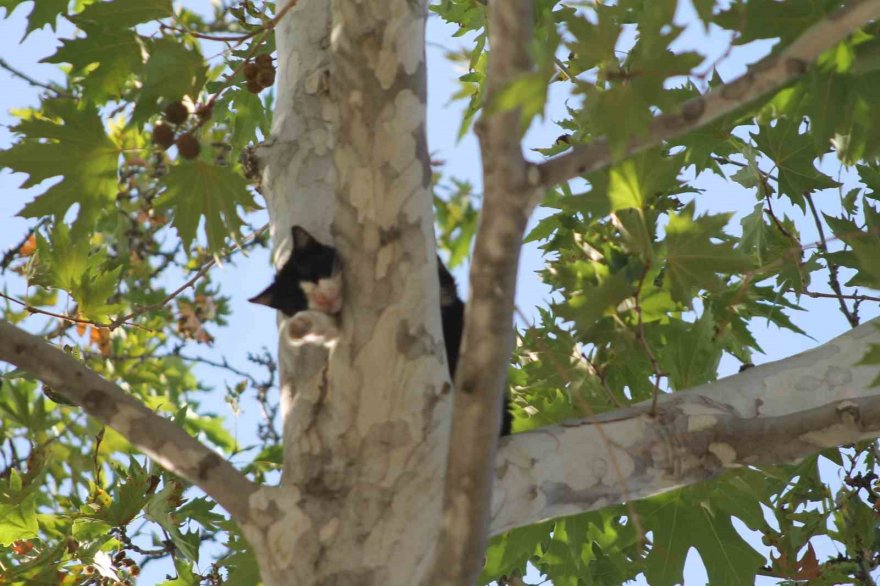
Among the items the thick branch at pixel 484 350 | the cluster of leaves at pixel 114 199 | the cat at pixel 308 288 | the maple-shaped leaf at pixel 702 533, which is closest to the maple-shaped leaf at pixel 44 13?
the cluster of leaves at pixel 114 199

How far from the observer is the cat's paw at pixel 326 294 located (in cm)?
195

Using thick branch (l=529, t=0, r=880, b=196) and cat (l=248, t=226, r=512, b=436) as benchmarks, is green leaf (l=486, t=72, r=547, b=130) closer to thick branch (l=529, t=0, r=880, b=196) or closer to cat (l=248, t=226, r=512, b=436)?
thick branch (l=529, t=0, r=880, b=196)

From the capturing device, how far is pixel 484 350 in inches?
63.8

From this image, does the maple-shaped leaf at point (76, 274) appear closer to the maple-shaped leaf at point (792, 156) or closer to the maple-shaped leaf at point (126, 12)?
the maple-shaped leaf at point (126, 12)

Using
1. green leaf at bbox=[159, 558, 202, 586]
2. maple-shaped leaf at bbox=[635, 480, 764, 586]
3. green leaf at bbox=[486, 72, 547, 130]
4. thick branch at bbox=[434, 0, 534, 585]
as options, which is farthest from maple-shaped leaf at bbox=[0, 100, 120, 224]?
maple-shaped leaf at bbox=[635, 480, 764, 586]

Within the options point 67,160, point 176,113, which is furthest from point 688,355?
point 67,160

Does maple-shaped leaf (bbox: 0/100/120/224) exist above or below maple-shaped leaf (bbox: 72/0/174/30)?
below

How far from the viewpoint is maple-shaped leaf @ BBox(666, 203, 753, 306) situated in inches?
83.7

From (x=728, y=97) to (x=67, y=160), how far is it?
1.47m

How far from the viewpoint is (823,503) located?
3.28 metres

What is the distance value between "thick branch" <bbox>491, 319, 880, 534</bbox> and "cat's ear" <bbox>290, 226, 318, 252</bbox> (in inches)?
24.7

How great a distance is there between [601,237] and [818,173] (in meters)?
0.92

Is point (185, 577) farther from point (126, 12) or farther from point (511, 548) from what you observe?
point (126, 12)

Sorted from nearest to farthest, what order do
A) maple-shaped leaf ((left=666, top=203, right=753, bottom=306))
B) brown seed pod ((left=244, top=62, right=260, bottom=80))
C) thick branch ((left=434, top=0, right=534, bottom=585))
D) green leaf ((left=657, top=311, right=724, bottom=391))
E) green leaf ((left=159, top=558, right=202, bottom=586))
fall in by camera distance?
thick branch ((left=434, top=0, right=534, bottom=585)), maple-shaped leaf ((left=666, top=203, right=753, bottom=306)), brown seed pod ((left=244, top=62, right=260, bottom=80)), green leaf ((left=657, top=311, right=724, bottom=391)), green leaf ((left=159, top=558, right=202, bottom=586))
